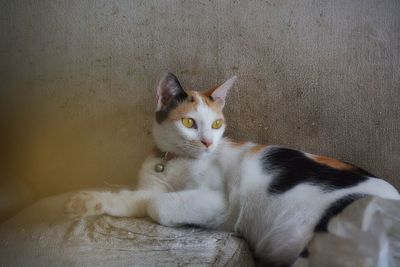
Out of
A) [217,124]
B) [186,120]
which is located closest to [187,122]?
[186,120]

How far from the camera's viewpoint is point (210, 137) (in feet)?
4.00

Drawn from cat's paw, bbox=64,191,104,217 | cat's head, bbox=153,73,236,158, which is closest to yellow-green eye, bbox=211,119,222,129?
cat's head, bbox=153,73,236,158

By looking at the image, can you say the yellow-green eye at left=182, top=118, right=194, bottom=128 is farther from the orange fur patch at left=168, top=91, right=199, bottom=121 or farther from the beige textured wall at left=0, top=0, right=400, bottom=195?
the beige textured wall at left=0, top=0, right=400, bottom=195

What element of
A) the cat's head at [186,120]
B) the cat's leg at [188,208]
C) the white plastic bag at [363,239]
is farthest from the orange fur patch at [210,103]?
the white plastic bag at [363,239]

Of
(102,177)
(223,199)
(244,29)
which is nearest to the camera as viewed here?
(223,199)

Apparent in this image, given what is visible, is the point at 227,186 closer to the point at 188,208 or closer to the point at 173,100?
the point at 188,208

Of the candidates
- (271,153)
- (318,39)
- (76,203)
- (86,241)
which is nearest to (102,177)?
(76,203)

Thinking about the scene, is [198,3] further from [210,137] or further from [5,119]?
[5,119]

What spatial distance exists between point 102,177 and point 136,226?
545mm

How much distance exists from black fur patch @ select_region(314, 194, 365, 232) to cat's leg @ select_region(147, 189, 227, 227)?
0.93ft

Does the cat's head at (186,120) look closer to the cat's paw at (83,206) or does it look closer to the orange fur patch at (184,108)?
the orange fur patch at (184,108)

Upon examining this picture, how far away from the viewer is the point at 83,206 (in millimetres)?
1146

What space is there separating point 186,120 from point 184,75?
342 mm

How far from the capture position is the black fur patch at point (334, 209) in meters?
1.01
